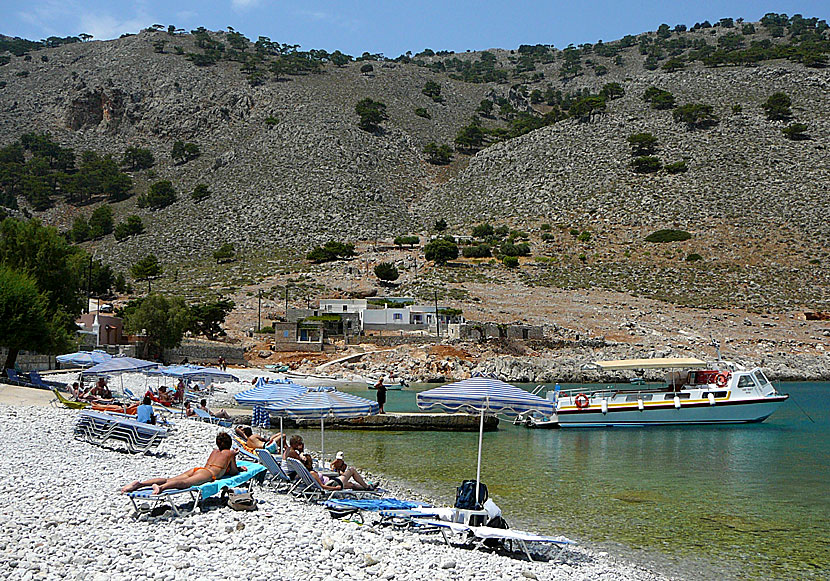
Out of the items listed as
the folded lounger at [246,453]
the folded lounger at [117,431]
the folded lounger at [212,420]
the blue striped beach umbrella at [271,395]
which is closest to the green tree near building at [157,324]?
the folded lounger at [212,420]

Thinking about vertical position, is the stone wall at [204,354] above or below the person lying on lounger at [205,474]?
above

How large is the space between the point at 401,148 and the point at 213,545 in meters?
114

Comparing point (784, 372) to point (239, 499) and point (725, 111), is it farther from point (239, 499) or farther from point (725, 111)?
point (725, 111)

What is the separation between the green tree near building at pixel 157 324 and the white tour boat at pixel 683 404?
2858cm

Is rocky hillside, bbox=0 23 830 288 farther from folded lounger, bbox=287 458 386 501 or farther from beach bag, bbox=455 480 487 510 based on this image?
beach bag, bbox=455 480 487 510

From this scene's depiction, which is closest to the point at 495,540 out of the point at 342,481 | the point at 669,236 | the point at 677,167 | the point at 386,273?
the point at 342,481

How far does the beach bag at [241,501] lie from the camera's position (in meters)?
10.5

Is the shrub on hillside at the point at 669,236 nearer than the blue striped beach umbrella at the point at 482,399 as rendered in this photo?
No

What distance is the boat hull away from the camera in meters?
28.5

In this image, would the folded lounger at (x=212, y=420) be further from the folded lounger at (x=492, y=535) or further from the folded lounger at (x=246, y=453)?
the folded lounger at (x=492, y=535)

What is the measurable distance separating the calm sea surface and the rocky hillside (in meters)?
57.7

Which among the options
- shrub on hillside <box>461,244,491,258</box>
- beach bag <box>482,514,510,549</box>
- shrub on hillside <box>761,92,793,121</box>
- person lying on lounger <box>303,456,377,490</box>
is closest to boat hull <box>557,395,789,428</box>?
person lying on lounger <box>303,456,377,490</box>

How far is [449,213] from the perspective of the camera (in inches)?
3856

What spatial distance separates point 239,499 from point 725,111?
4193 inches
